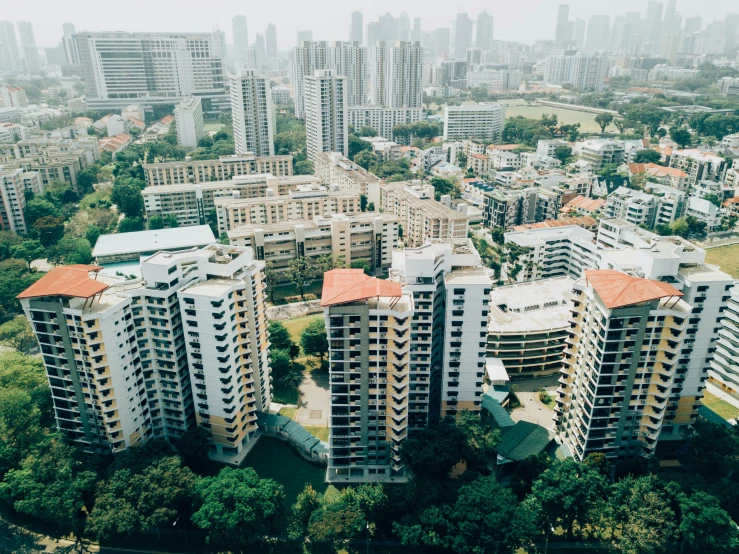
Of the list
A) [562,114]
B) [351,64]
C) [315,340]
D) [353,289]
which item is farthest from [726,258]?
[351,64]

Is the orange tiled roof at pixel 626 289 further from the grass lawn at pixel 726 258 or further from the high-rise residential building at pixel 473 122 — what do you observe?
the high-rise residential building at pixel 473 122

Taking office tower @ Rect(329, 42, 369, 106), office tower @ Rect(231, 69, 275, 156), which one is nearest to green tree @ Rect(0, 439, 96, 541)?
office tower @ Rect(231, 69, 275, 156)

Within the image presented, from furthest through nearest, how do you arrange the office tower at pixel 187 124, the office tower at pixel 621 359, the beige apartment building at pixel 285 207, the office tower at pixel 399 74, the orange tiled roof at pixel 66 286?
the office tower at pixel 399 74 → the office tower at pixel 187 124 → the beige apartment building at pixel 285 207 → the office tower at pixel 621 359 → the orange tiled roof at pixel 66 286

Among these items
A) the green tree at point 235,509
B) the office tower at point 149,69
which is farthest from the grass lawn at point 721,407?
the office tower at point 149,69

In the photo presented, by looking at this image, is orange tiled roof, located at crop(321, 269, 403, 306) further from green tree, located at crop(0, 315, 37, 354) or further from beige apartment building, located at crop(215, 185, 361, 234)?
beige apartment building, located at crop(215, 185, 361, 234)

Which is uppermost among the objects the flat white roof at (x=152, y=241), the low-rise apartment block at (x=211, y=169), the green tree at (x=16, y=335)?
the low-rise apartment block at (x=211, y=169)

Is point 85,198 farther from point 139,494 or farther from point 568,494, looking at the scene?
point 568,494
